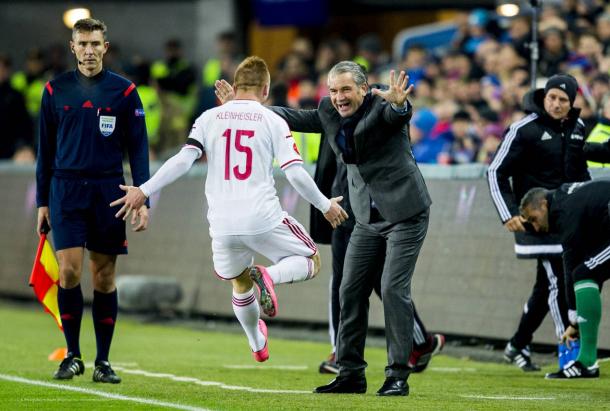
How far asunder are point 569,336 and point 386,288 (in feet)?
7.35

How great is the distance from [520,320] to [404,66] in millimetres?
9292

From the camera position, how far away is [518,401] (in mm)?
9602

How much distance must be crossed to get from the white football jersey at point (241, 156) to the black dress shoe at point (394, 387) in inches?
51.9

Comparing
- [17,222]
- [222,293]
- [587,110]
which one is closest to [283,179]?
[222,293]

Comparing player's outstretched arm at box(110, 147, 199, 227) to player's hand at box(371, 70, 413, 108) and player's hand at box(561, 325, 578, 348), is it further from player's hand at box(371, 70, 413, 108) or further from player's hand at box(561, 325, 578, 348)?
player's hand at box(561, 325, 578, 348)

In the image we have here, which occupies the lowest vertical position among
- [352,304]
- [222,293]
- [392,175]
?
[222,293]

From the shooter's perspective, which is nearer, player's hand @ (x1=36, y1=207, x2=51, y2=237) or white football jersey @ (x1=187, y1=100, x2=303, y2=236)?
white football jersey @ (x1=187, y1=100, x2=303, y2=236)

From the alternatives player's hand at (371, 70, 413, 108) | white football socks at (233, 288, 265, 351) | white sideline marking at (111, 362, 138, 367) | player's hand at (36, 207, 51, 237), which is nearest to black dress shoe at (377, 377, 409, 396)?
white football socks at (233, 288, 265, 351)

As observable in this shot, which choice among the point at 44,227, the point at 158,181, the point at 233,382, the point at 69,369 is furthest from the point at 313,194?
the point at 69,369

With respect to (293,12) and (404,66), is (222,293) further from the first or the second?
(293,12)

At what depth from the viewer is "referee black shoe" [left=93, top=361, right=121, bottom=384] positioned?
10562mm

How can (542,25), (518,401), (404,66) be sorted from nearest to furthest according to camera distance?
(518,401), (542,25), (404,66)

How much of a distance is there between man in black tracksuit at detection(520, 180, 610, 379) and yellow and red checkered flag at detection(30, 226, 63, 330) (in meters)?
3.65

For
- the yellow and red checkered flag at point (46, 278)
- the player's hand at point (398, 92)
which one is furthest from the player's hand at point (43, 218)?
the player's hand at point (398, 92)
